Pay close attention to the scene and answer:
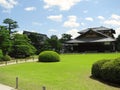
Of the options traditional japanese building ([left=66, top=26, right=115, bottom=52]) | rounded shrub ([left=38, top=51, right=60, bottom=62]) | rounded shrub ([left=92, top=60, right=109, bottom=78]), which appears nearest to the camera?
rounded shrub ([left=92, top=60, right=109, bottom=78])

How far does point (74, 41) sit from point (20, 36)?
2201cm

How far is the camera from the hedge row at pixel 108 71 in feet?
61.1

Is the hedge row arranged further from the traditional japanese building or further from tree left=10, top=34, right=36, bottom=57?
the traditional japanese building

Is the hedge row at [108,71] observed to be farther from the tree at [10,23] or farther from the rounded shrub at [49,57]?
the tree at [10,23]

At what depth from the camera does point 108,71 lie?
19.3 metres

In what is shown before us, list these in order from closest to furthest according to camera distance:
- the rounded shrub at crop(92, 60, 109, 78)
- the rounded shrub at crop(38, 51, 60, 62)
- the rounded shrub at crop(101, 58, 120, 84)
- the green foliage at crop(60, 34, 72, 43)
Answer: the rounded shrub at crop(101, 58, 120, 84)
the rounded shrub at crop(92, 60, 109, 78)
the rounded shrub at crop(38, 51, 60, 62)
the green foliage at crop(60, 34, 72, 43)

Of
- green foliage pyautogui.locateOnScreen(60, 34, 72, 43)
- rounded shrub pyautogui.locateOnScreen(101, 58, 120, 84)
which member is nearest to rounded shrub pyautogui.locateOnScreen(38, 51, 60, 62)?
rounded shrub pyautogui.locateOnScreen(101, 58, 120, 84)

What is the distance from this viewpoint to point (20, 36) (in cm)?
5659

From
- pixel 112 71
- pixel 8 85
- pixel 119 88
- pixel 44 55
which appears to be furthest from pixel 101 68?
pixel 44 55

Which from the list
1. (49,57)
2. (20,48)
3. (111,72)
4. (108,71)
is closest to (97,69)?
(108,71)

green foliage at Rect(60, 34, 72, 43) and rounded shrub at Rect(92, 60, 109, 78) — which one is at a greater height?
green foliage at Rect(60, 34, 72, 43)

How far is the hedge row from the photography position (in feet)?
61.1

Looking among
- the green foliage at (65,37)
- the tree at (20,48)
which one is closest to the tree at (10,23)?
the tree at (20,48)

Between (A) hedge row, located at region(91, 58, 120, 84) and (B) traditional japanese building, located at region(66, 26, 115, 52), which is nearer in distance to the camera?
(A) hedge row, located at region(91, 58, 120, 84)
